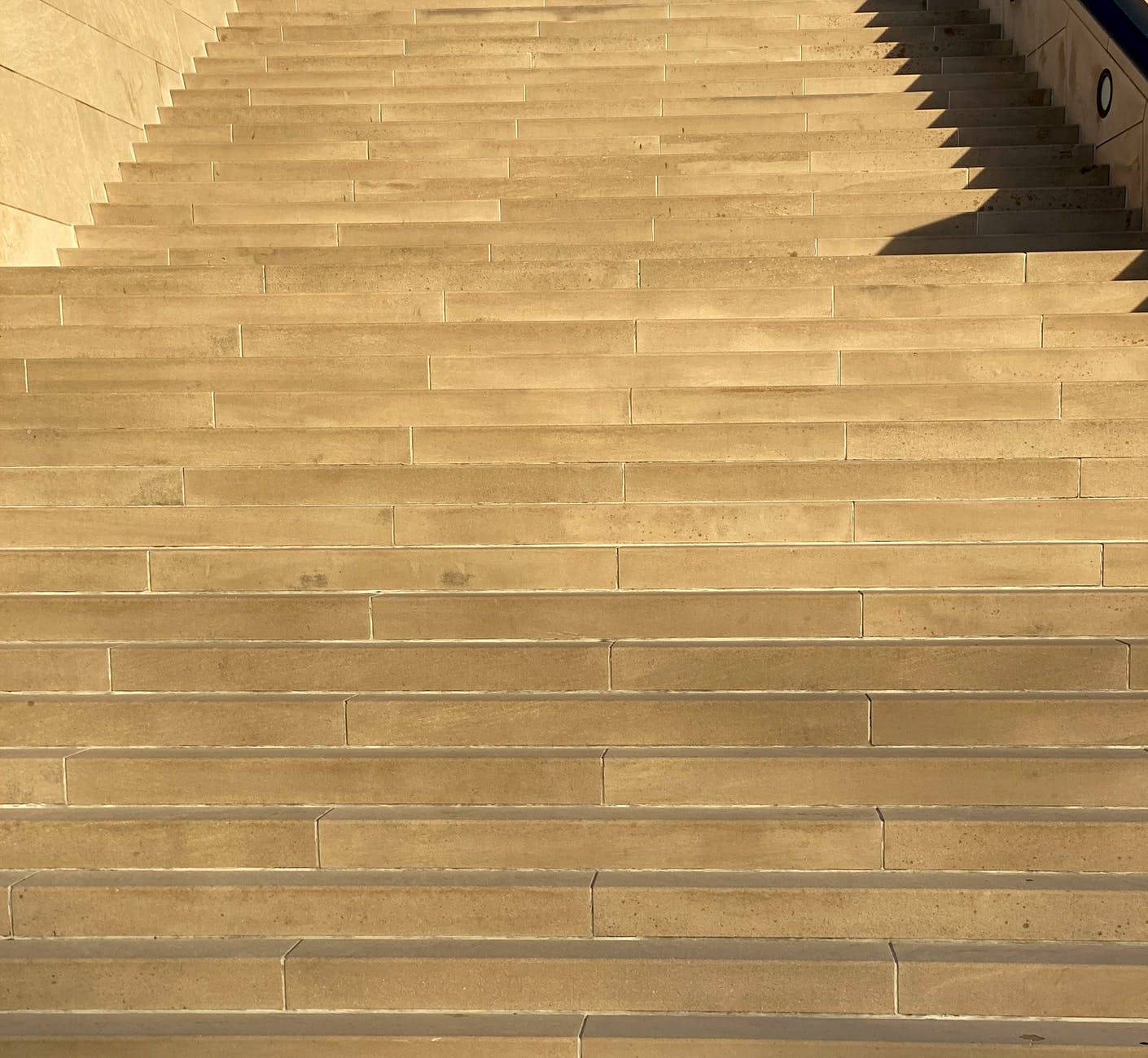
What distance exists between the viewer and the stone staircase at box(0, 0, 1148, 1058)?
3654mm

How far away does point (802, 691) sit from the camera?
4379mm

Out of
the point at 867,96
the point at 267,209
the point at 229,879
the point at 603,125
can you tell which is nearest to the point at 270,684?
the point at 229,879

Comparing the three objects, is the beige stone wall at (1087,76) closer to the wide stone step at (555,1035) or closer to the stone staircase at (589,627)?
the stone staircase at (589,627)

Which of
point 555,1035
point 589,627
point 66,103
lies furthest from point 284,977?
point 66,103

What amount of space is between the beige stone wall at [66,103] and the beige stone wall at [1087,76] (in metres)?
6.41

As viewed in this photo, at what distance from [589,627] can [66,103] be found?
20.4ft

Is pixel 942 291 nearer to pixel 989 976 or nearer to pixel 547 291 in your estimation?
pixel 547 291

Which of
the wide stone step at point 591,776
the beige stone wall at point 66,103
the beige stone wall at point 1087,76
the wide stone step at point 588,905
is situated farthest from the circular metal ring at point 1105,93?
the beige stone wall at point 66,103

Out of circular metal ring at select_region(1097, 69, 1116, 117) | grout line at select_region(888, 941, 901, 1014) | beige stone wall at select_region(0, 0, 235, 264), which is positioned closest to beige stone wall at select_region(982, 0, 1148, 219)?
circular metal ring at select_region(1097, 69, 1116, 117)

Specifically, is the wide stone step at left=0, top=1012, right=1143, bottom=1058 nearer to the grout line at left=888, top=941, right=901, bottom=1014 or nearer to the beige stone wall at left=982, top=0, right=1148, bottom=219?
the grout line at left=888, top=941, right=901, bottom=1014

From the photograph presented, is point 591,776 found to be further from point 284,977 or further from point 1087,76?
point 1087,76

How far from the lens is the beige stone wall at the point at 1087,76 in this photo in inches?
303

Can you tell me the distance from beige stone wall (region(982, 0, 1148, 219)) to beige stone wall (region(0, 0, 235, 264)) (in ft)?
21.0

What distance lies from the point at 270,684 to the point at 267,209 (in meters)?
4.70
